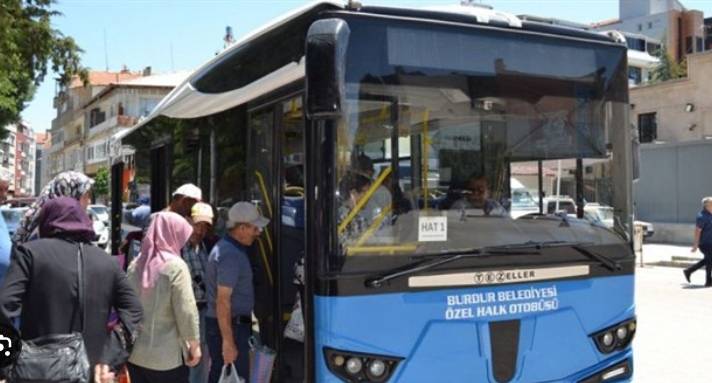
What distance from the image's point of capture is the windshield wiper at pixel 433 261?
3787 millimetres

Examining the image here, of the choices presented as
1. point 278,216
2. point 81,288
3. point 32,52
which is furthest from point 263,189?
point 32,52

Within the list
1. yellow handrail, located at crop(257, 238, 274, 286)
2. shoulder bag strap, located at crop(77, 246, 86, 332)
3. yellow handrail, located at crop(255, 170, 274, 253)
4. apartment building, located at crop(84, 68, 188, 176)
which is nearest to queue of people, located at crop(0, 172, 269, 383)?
shoulder bag strap, located at crop(77, 246, 86, 332)

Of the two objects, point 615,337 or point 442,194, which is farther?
point 615,337

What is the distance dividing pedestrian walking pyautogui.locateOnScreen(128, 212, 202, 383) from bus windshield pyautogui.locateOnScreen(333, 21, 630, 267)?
1010 millimetres

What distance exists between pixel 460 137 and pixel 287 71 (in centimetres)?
113

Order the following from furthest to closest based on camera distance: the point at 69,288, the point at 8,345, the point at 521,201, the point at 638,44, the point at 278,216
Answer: the point at 638,44 → the point at 278,216 → the point at 521,201 → the point at 69,288 → the point at 8,345

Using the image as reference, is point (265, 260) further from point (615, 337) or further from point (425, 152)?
point (615, 337)

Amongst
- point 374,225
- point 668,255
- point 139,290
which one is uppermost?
point 374,225

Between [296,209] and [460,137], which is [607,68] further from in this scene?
[296,209]

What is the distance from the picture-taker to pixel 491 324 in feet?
13.2

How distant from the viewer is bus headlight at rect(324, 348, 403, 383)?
3.76 metres

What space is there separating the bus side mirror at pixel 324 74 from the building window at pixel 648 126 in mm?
33147

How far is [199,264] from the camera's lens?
5051 mm

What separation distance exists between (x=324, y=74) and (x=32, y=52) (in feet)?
49.8
